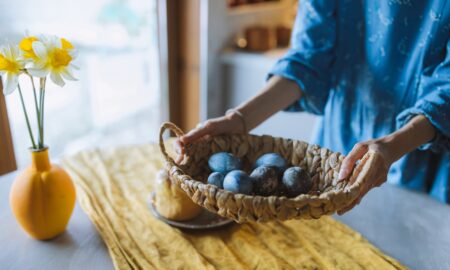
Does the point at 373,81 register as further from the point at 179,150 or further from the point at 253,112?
the point at 179,150

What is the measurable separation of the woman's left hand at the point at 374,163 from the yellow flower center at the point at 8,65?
66cm

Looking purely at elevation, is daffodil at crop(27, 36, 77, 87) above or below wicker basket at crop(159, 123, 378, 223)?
above

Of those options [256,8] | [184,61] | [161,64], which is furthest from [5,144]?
[256,8]

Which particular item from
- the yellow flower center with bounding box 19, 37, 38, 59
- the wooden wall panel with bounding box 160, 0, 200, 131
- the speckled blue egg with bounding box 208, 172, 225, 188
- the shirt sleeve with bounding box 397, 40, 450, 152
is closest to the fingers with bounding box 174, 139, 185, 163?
the speckled blue egg with bounding box 208, 172, 225, 188

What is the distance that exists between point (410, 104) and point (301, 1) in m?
0.44

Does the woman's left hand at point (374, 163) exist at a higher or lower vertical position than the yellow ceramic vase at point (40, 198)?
higher

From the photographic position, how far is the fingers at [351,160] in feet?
2.56

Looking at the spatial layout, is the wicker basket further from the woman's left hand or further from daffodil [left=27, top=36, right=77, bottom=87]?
daffodil [left=27, top=36, right=77, bottom=87]

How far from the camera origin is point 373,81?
3.80 feet

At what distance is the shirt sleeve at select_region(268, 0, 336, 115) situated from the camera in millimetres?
1147

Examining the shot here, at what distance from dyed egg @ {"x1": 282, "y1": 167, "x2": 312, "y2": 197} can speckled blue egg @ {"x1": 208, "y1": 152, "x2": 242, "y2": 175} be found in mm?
113

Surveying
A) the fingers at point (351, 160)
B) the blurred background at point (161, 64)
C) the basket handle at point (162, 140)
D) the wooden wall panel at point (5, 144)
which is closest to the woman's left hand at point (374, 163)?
the fingers at point (351, 160)

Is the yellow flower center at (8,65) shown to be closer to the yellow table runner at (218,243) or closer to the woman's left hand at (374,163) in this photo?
the yellow table runner at (218,243)

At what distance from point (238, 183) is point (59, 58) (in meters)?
0.44
